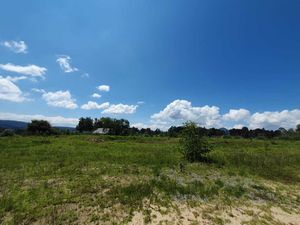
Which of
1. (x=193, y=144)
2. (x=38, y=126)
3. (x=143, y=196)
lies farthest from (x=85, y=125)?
(x=143, y=196)

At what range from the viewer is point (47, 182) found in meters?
10.1

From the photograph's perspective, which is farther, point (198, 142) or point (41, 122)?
point (41, 122)

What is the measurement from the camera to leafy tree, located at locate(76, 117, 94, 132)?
98625 mm

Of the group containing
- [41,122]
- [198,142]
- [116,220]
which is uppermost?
[41,122]

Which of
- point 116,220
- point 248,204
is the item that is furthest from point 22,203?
point 248,204

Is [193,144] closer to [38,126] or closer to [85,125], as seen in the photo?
[38,126]

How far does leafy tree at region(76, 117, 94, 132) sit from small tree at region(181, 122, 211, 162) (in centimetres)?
8662

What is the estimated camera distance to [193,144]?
1795 centimetres

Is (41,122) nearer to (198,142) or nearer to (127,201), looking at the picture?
(198,142)

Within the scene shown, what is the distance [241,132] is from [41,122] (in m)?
81.3

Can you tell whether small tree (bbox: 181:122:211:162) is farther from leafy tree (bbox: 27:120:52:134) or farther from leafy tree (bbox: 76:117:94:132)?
leafy tree (bbox: 76:117:94:132)

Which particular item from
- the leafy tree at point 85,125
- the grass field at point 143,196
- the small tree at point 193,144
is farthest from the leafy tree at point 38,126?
the small tree at point 193,144

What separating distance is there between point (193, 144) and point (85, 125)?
289 feet

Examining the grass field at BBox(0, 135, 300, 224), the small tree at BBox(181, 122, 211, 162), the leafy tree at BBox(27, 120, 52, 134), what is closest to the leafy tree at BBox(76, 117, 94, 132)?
the leafy tree at BBox(27, 120, 52, 134)
